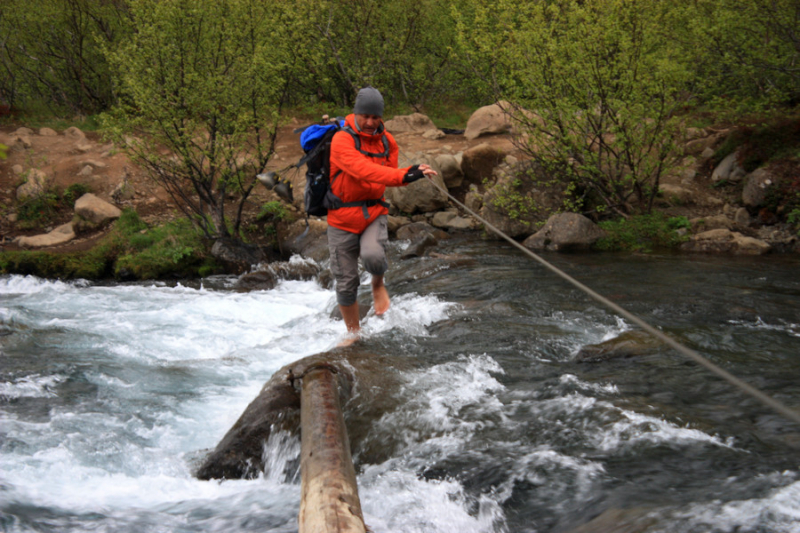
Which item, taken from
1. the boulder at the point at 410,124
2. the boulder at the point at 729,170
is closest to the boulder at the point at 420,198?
the boulder at the point at 410,124

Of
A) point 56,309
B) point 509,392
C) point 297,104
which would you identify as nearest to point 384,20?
point 297,104

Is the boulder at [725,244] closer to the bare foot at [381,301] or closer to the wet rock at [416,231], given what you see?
the wet rock at [416,231]

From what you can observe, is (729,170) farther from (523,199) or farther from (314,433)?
(314,433)

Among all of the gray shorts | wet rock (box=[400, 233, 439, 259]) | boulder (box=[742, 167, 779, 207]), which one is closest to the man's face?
the gray shorts

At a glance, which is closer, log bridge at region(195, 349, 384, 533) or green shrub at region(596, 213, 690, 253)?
log bridge at region(195, 349, 384, 533)

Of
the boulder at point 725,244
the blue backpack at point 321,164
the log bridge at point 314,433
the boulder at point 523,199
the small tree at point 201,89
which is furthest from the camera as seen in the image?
the boulder at point 523,199

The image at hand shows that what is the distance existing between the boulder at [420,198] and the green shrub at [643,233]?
14.8ft

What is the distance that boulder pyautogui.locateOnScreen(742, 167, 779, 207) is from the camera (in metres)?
11.7

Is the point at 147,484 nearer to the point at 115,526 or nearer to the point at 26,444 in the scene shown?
the point at 115,526

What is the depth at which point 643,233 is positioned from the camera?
11500 millimetres

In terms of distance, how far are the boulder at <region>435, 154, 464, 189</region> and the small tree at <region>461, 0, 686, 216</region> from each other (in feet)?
11.5

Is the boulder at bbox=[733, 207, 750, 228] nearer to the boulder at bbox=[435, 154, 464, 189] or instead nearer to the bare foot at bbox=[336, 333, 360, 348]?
the boulder at bbox=[435, 154, 464, 189]

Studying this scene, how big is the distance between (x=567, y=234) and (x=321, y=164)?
23.4 feet

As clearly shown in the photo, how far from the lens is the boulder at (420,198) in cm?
1481
